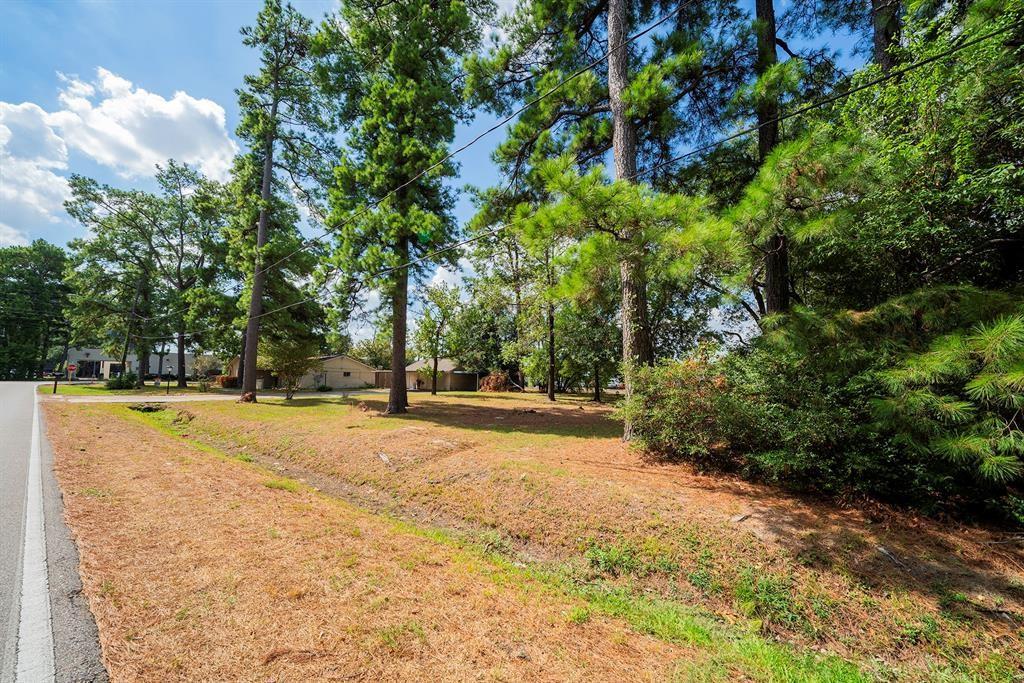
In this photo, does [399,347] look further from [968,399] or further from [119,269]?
[119,269]

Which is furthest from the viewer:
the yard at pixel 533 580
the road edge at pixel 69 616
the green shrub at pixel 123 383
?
the green shrub at pixel 123 383

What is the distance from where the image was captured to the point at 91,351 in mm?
56188

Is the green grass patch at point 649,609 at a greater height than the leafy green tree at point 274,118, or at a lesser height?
lesser

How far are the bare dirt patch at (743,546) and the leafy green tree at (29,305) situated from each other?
5814 cm

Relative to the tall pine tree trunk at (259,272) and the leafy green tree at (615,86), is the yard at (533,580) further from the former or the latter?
the tall pine tree trunk at (259,272)

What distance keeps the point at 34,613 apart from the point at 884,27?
13.2 metres

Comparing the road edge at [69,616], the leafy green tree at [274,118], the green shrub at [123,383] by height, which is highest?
the leafy green tree at [274,118]

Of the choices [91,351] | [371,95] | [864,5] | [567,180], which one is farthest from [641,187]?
[91,351]

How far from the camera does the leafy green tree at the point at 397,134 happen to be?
12406 millimetres

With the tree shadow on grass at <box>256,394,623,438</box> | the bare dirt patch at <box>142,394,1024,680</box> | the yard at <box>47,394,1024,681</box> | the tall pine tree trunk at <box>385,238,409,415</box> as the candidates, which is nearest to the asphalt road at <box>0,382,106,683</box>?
the yard at <box>47,394,1024,681</box>

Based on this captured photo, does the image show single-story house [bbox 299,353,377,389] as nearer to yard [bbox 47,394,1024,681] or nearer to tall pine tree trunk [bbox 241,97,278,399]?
tall pine tree trunk [bbox 241,97,278,399]

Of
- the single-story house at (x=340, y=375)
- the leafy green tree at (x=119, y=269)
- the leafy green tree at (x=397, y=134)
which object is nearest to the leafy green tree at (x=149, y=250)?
the leafy green tree at (x=119, y=269)

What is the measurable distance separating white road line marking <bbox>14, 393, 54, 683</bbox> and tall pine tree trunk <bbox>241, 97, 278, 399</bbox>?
1641 centimetres

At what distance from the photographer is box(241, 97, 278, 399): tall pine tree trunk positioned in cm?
1875
